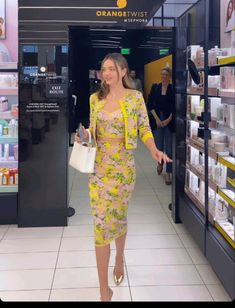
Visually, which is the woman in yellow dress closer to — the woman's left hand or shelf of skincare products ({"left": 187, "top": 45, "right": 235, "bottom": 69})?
the woman's left hand

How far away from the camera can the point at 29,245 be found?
3.97 m

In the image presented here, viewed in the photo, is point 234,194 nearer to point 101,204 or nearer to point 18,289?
point 101,204

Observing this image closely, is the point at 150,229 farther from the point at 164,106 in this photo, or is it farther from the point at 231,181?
the point at 164,106

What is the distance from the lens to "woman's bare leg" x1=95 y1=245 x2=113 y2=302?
111 inches

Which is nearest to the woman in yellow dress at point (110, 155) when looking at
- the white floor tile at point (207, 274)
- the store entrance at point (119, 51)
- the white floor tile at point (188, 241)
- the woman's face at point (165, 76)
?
the white floor tile at point (207, 274)

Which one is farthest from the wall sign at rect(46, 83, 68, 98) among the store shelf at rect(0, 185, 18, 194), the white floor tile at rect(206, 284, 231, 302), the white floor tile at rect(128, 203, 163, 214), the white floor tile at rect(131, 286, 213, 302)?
the white floor tile at rect(206, 284, 231, 302)

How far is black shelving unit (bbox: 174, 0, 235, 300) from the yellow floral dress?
77 cm

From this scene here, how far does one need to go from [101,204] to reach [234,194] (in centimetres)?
96

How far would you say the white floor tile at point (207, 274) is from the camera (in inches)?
125

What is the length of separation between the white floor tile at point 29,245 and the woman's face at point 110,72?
69.4 inches

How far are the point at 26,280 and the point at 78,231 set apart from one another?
1.21 meters

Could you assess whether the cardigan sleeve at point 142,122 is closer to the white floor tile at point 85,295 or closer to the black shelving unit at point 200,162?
the black shelving unit at point 200,162

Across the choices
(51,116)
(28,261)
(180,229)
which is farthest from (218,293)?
(51,116)
